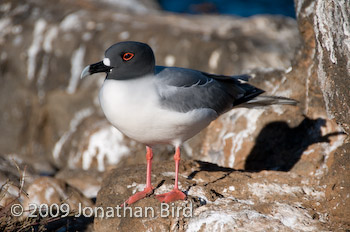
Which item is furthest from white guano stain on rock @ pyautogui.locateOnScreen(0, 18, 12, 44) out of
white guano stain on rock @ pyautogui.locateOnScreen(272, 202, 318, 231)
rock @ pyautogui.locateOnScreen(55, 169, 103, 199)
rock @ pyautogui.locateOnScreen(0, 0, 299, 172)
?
white guano stain on rock @ pyautogui.locateOnScreen(272, 202, 318, 231)

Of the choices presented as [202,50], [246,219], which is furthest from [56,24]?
[246,219]

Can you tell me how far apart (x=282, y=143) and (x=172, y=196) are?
7.87ft

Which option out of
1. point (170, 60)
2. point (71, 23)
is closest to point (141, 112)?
point (170, 60)

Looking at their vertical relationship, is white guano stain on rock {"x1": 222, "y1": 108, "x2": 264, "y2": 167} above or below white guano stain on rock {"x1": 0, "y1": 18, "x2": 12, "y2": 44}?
above

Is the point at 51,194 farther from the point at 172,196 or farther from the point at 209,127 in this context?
the point at 209,127

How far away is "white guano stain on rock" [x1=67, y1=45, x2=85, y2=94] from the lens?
36.4 feet

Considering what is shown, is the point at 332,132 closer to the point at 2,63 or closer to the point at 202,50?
the point at 202,50

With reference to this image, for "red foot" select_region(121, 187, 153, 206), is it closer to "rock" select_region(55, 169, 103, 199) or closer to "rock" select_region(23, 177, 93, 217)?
"rock" select_region(23, 177, 93, 217)

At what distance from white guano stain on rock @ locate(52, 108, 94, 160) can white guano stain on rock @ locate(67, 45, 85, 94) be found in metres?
0.65

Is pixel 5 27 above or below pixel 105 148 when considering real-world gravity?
above

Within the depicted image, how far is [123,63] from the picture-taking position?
449 centimetres

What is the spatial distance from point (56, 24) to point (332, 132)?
7.90 m

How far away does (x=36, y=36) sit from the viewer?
11734mm

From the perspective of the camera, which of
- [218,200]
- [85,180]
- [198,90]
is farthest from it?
[85,180]
